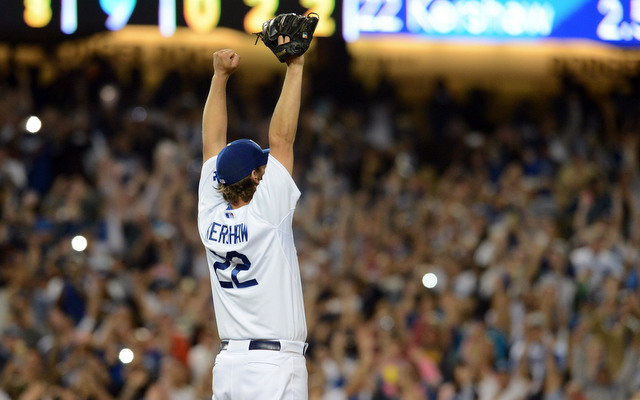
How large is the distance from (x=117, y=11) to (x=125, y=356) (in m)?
3.52

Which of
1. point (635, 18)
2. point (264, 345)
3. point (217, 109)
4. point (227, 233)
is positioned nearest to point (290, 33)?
point (217, 109)

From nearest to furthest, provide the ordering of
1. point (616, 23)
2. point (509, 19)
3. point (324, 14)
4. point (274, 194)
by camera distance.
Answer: point (274, 194) → point (324, 14) → point (616, 23) → point (509, 19)

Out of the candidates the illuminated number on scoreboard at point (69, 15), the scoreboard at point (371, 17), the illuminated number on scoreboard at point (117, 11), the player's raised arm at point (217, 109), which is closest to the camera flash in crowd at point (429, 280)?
the scoreboard at point (371, 17)

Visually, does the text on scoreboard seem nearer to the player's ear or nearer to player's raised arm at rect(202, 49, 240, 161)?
player's raised arm at rect(202, 49, 240, 161)

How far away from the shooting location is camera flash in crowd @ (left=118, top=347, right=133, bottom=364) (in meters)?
9.52

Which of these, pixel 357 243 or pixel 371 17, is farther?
pixel 357 243

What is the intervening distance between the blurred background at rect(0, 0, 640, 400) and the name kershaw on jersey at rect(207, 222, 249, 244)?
511 centimetres

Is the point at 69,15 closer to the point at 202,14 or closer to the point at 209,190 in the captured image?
the point at 202,14

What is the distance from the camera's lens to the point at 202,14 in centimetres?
984

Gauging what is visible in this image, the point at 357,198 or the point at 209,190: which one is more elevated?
the point at 209,190

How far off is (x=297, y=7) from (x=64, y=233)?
4064 mm

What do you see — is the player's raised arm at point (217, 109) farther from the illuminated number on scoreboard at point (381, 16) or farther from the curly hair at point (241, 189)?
the illuminated number on scoreboard at point (381, 16)

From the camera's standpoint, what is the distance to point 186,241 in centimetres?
1146

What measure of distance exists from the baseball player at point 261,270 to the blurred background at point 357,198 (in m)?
5.11
